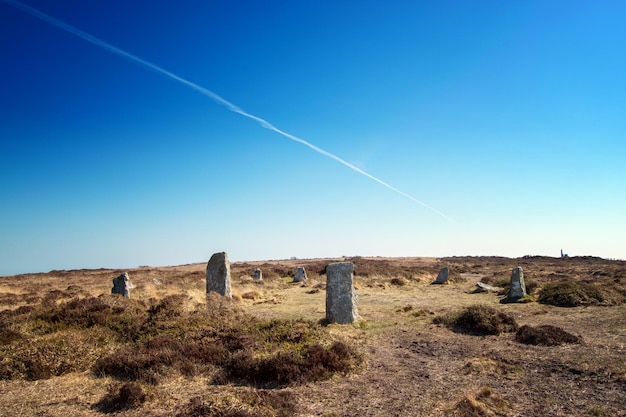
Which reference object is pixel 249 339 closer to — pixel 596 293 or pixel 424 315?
pixel 424 315

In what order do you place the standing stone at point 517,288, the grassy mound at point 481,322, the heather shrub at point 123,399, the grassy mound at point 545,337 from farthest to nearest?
the standing stone at point 517,288 → the grassy mound at point 481,322 → the grassy mound at point 545,337 → the heather shrub at point 123,399

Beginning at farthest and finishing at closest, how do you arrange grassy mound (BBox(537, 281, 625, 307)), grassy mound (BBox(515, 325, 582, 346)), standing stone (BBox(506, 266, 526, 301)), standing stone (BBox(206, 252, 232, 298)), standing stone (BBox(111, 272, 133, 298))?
standing stone (BBox(111, 272, 133, 298)), standing stone (BBox(206, 252, 232, 298)), standing stone (BBox(506, 266, 526, 301)), grassy mound (BBox(537, 281, 625, 307)), grassy mound (BBox(515, 325, 582, 346))

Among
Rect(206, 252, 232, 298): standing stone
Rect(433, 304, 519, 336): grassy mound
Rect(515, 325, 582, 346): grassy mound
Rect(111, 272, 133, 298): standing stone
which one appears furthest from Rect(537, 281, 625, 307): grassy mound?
Rect(111, 272, 133, 298): standing stone

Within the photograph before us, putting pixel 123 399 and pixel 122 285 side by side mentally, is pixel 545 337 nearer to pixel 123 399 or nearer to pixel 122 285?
pixel 123 399

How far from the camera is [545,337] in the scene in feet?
36.2

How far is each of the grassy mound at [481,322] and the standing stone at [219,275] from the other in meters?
11.0

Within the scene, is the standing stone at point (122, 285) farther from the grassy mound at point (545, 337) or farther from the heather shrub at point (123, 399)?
the grassy mound at point (545, 337)

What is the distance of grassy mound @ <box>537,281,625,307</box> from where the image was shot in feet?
Result: 57.2

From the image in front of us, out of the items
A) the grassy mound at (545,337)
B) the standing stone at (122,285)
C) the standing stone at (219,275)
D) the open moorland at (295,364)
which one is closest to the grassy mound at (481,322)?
the open moorland at (295,364)

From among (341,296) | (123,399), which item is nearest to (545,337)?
(341,296)

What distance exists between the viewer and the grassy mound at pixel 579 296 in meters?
17.4

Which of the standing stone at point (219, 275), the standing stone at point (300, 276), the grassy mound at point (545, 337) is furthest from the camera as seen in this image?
the standing stone at point (300, 276)

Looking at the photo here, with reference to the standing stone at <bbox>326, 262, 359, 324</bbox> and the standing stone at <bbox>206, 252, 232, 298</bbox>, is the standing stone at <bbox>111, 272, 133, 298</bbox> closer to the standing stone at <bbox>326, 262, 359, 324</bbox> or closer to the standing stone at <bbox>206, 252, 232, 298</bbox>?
the standing stone at <bbox>206, 252, 232, 298</bbox>

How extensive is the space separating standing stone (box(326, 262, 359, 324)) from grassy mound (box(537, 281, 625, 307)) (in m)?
10.4
